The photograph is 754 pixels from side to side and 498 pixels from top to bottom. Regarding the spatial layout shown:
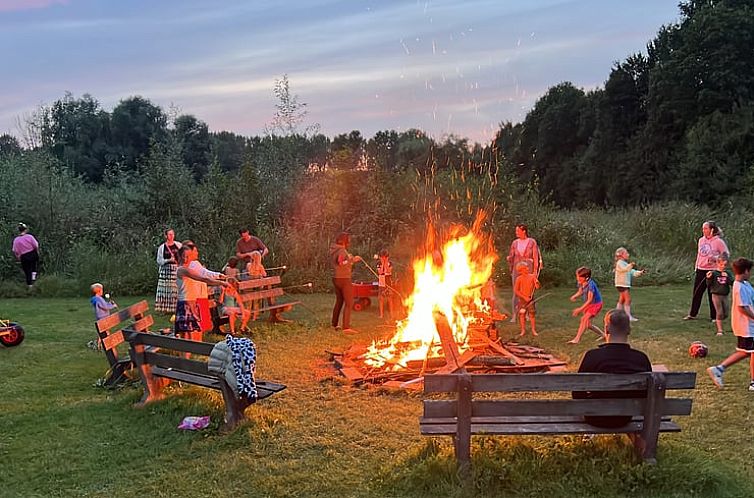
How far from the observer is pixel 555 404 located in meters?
4.87

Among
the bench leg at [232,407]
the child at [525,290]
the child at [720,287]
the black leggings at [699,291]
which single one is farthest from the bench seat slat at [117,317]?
the black leggings at [699,291]

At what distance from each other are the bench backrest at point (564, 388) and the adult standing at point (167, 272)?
7.71 m

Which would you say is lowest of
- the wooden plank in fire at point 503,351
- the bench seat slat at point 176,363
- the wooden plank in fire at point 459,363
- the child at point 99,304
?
the wooden plank in fire at point 503,351

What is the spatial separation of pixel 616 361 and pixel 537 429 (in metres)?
0.85

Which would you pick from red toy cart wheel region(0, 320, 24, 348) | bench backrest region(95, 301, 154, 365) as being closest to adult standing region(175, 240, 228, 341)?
bench backrest region(95, 301, 154, 365)

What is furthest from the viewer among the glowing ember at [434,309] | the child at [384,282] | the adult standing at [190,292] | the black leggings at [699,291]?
the child at [384,282]

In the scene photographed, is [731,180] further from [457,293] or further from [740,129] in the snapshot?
[457,293]

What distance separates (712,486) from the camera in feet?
15.8

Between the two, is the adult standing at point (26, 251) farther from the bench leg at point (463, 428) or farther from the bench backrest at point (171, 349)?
the bench leg at point (463, 428)

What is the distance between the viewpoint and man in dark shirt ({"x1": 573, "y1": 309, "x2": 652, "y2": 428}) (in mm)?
5004

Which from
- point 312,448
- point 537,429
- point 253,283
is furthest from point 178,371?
point 253,283

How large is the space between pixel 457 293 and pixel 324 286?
22.4 ft

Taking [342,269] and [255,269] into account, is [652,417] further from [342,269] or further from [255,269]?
[255,269]

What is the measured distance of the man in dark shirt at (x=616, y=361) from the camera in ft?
16.4
